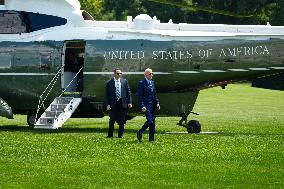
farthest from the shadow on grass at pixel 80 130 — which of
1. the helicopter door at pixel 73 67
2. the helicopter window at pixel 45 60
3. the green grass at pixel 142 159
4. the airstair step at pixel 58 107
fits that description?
the helicopter window at pixel 45 60

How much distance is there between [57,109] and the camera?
2662cm

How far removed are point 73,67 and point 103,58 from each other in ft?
4.83

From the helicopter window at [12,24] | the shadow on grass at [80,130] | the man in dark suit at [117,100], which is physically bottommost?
the shadow on grass at [80,130]

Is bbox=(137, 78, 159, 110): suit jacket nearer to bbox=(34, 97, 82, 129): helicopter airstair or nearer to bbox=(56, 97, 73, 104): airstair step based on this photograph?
bbox=(34, 97, 82, 129): helicopter airstair

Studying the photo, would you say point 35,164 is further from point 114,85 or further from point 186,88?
point 186,88

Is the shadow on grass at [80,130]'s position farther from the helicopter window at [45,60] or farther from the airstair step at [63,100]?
the helicopter window at [45,60]

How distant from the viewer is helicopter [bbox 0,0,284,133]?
2609 centimetres

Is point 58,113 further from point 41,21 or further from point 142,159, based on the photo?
point 142,159

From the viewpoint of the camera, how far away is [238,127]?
1145 inches

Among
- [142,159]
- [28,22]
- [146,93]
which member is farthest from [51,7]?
[142,159]

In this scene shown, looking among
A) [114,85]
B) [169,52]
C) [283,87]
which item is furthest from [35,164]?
[283,87]

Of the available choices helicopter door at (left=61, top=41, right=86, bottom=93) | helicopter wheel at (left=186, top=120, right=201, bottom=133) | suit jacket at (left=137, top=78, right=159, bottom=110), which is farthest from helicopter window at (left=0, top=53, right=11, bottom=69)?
suit jacket at (left=137, top=78, right=159, bottom=110)

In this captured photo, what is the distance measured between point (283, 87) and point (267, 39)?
32514 millimetres

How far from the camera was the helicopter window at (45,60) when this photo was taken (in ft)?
89.8
